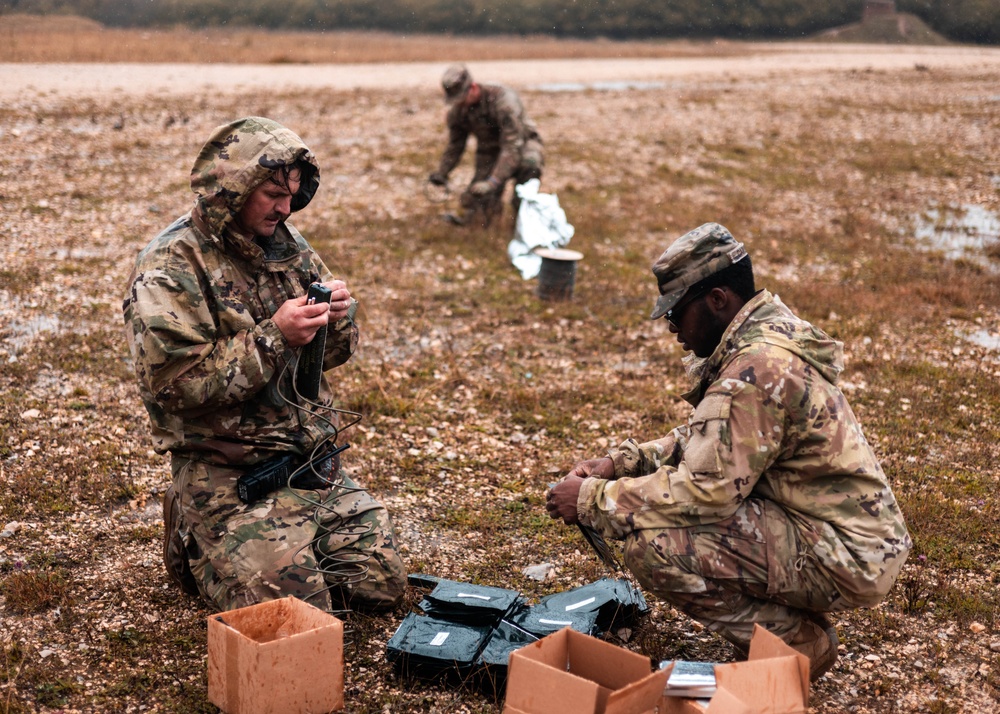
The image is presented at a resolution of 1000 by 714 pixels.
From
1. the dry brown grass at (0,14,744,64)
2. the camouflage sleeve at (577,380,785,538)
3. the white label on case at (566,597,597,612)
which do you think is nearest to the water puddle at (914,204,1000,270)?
the white label on case at (566,597,597,612)

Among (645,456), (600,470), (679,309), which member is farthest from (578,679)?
(679,309)

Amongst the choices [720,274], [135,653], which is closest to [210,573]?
[135,653]

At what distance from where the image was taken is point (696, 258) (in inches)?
137

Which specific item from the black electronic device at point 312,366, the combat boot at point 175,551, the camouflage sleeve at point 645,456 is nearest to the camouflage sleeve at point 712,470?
the camouflage sleeve at point 645,456

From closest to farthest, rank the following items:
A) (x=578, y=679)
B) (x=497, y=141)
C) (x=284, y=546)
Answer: (x=578, y=679), (x=284, y=546), (x=497, y=141)

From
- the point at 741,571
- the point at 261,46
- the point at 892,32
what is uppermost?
the point at 892,32

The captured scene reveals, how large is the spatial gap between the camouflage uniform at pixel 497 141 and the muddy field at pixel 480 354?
0.71m

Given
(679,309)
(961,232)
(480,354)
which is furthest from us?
(961,232)

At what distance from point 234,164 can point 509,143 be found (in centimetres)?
692

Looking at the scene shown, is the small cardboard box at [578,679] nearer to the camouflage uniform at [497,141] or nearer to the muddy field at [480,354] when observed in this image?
the muddy field at [480,354]

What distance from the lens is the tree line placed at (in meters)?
46.2

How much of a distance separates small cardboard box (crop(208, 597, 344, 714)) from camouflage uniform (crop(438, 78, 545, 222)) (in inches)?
301

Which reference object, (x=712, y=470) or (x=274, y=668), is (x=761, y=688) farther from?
(x=274, y=668)

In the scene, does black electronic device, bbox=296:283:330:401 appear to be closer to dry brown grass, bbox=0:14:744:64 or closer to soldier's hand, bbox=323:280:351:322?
soldier's hand, bbox=323:280:351:322
